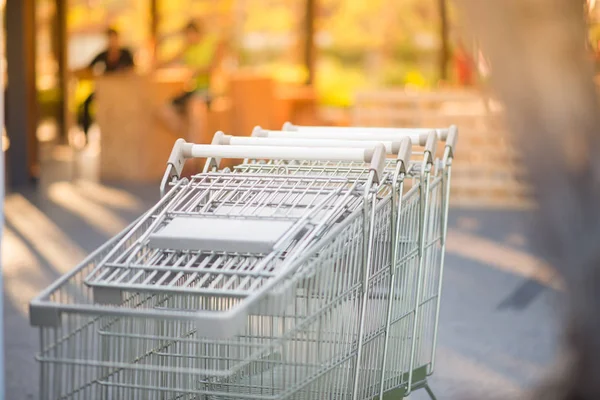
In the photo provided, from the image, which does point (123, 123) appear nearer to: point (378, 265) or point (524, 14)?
point (378, 265)

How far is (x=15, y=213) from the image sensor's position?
26.7ft

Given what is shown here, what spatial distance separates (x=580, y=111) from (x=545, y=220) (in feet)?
0.55

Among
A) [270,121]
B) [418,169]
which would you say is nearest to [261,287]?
[418,169]

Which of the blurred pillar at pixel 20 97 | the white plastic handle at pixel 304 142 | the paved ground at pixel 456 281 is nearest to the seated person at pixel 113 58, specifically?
the blurred pillar at pixel 20 97

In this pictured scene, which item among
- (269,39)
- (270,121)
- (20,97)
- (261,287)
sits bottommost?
(261,287)

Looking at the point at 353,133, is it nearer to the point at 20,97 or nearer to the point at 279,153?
the point at 279,153

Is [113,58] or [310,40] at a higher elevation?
[310,40]

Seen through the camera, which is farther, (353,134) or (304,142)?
(353,134)

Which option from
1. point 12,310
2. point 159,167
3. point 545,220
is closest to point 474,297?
point 12,310

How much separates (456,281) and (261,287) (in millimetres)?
3858

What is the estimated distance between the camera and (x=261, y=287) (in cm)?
219

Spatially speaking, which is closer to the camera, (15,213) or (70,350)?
(70,350)

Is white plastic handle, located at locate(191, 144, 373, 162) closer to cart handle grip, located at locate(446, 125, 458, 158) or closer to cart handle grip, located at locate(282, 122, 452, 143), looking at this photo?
cart handle grip, located at locate(282, 122, 452, 143)

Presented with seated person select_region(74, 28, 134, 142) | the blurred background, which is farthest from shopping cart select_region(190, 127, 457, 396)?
seated person select_region(74, 28, 134, 142)
